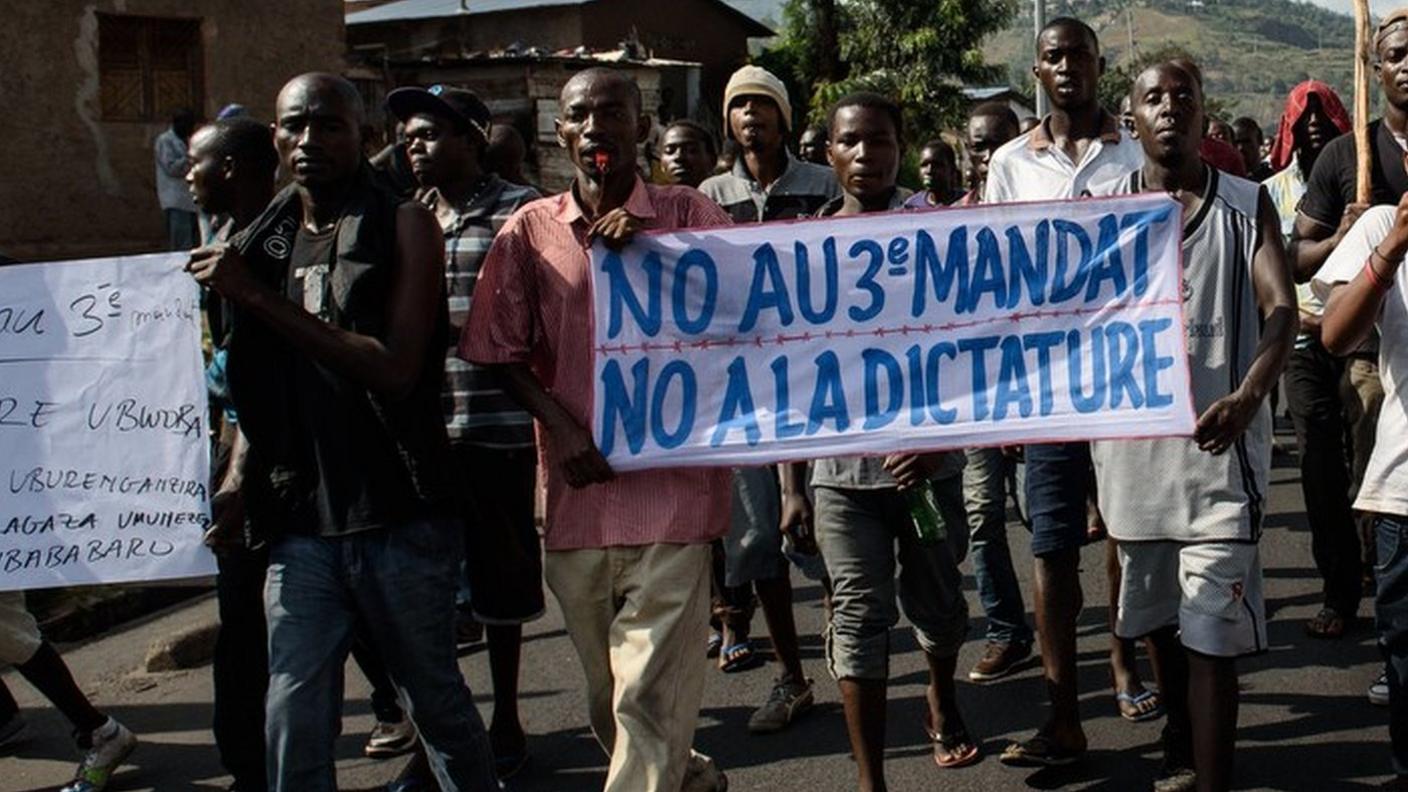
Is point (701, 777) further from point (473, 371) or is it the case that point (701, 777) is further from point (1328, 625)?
point (1328, 625)

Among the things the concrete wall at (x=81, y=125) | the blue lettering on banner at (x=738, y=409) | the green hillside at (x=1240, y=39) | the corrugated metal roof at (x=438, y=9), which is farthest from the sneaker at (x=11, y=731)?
the green hillside at (x=1240, y=39)

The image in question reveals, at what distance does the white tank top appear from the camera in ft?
14.1

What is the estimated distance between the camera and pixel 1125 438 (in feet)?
13.8

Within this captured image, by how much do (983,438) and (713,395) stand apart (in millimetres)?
695

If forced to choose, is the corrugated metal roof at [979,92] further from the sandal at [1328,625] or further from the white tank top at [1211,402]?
the white tank top at [1211,402]

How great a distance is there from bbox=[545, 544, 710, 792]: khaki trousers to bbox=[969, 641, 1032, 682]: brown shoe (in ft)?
7.21

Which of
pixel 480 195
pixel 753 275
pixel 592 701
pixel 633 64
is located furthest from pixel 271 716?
pixel 633 64

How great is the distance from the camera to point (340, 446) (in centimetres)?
377

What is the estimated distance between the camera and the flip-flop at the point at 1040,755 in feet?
16.5

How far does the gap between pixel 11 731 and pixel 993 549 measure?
3.54 m

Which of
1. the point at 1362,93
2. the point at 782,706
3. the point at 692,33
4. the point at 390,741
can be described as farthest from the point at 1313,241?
the point at 692,33

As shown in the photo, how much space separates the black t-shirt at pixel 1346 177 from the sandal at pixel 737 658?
2580mm

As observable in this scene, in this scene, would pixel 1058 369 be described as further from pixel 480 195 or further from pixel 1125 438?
pixel 480 195

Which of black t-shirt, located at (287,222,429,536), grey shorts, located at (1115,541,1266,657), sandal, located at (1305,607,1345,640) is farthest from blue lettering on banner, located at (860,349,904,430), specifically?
sandal, located at (1305,607,1345,640)
